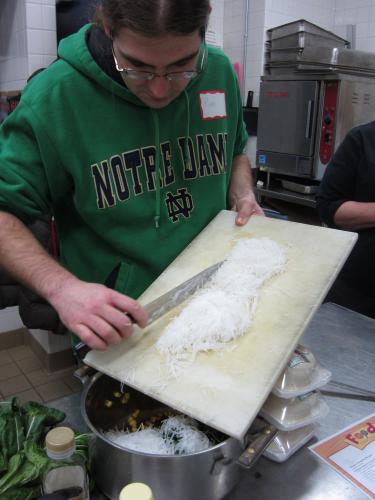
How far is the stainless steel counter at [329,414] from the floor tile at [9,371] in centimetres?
176

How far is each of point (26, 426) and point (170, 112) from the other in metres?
0.75

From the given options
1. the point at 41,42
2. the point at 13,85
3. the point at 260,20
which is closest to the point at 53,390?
the point at 13,85

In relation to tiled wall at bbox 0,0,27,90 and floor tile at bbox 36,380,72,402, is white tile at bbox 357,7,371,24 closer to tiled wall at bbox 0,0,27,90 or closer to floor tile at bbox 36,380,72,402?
tiled wall at bbox 0,0,27,90

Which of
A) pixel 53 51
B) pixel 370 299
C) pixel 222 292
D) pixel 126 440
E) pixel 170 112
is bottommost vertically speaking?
pixel 370 299

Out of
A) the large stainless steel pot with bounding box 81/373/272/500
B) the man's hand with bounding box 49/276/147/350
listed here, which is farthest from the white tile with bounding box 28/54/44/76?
the large stainless steel pot with bounding box 81/373/272/500

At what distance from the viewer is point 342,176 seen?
1.68 meters

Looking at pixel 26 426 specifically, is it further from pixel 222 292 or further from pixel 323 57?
pixel 323 57

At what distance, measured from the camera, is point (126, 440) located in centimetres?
73

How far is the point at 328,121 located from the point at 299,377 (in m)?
2.58

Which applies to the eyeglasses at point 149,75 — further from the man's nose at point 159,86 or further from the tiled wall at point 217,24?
the tiled wall at point 217,24

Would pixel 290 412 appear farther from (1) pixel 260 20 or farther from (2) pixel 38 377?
(1) pixel 260 20

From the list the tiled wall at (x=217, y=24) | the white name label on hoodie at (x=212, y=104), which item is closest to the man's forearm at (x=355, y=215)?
the white name label on hoodie at (x=212, y=104)

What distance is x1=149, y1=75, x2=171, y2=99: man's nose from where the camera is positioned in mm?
865

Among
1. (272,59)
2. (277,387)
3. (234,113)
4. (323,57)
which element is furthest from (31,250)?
(272,59)
